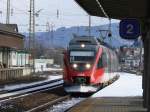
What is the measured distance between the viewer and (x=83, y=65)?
3130 cm

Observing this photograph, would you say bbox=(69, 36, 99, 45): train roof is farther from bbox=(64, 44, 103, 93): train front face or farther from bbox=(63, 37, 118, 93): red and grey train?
bbox=(64, 44, 103, 93): train front face

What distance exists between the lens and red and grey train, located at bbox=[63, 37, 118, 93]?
3092cm

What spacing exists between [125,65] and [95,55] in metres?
105

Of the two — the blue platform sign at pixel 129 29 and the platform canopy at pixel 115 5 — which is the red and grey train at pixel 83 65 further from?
the blue platform sign at pixel 129 29

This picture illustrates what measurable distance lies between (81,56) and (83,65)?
2.12 ft

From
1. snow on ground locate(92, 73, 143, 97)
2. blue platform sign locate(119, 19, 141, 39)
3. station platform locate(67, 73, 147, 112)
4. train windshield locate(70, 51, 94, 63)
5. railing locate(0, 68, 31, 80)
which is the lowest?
snow on ground locate(92, 73, 143, 97)

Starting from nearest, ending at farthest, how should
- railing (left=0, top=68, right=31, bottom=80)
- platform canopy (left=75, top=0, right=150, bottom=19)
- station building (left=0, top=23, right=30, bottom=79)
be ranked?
1. platform canopy (left=75, top=0, right=150, bottom=19)
2. railing (left=0, top=68, right=31, bottom=80)
3. station building (left=0, top=23, right=30, bottom=79)

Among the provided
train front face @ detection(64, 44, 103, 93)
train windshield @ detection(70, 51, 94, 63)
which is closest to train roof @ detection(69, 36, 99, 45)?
train front face @ detection(64, 44, 103, 93)

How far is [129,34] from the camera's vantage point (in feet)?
51.7

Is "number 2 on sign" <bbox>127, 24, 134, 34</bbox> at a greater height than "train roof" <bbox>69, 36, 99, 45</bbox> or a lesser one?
lesser

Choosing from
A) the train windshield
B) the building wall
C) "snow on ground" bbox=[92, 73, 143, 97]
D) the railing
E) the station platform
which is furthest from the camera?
the building wall

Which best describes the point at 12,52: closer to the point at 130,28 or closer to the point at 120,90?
the point at 120,90

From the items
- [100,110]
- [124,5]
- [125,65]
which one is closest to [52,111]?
Result: [100,110]

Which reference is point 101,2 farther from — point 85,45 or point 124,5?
point 85,45
